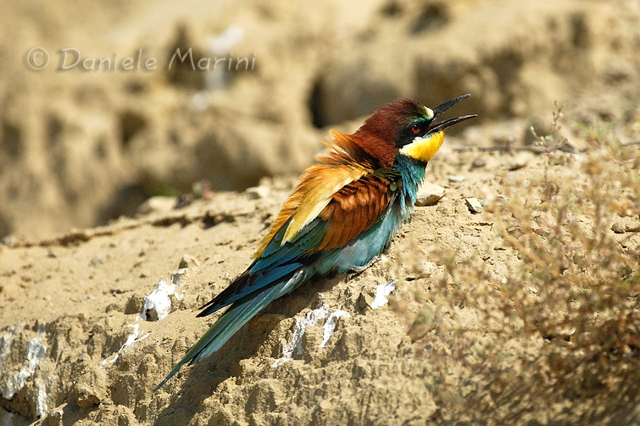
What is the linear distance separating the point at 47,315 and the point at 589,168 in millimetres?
2217

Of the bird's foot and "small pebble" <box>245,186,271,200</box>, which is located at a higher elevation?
"small pebble" <box>245,186,271,200</box>

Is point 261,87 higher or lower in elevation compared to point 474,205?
higher

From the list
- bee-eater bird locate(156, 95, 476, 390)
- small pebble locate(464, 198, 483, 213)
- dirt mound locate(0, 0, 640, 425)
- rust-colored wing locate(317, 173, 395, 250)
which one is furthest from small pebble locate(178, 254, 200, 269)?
small pebble locate(464, 198, 483, 213)

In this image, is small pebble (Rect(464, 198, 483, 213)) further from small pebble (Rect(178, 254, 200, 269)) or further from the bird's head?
small pebble (Rect(178, 254, 200, 269))

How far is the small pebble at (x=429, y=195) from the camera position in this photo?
2766mm

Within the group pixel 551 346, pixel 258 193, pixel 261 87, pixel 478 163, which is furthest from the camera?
pixel 261 87

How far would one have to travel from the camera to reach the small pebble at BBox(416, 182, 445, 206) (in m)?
2.77

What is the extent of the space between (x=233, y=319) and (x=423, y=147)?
42.7 inches

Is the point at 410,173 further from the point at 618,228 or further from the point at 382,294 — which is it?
the point at 618,228

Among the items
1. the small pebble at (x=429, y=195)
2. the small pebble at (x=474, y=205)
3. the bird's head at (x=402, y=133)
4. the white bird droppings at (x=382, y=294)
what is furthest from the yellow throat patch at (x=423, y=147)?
the white bird droppings at (x=382, y=294)

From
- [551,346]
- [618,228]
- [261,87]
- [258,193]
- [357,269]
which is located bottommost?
[551,346]

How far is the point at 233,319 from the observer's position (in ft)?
7.86

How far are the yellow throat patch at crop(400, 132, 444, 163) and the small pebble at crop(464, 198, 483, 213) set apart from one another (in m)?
0.31

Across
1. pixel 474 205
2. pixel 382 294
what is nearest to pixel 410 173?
pixel 474 205
